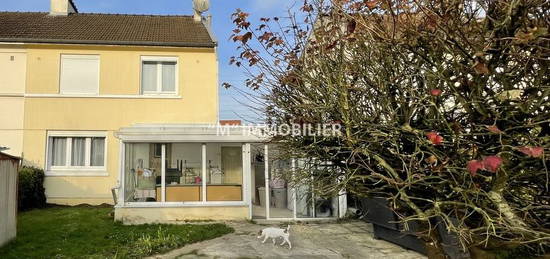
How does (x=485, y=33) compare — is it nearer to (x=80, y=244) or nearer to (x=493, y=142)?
(x=493, y=142)

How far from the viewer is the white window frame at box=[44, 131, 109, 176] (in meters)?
18.4

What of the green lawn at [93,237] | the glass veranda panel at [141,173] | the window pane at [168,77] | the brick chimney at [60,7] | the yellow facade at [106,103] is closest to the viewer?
the green lawn at [93,237]

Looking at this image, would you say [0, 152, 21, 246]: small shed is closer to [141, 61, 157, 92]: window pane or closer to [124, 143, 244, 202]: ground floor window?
[124, 143, 244, 202]: ground floor window

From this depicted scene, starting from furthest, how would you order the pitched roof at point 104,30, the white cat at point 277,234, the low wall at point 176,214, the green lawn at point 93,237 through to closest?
1. the pitched roof at point 104,30
2. the low wall at point 176,214
3. the white cat at point 277,234
4. the green lawn at point 93,237

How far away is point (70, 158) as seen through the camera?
18.7m

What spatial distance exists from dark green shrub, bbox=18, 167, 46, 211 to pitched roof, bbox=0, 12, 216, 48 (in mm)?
6090

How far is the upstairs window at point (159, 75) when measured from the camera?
19.7 metres

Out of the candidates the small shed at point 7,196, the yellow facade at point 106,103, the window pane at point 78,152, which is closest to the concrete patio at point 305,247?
the small shed at point 7,196

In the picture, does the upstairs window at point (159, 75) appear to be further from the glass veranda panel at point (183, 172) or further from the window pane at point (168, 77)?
the glass veranda panel at point (183, 172)

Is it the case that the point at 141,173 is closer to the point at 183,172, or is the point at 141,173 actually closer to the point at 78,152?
the point at 183,172

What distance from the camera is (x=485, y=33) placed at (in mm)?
3320

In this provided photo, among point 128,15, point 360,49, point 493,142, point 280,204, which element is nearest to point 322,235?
point 280,204

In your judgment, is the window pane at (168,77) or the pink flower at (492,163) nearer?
the pink flower at (492,163)

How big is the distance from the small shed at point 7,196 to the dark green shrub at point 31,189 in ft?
21.4
